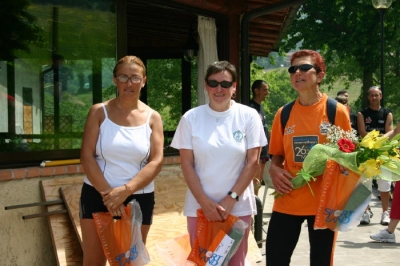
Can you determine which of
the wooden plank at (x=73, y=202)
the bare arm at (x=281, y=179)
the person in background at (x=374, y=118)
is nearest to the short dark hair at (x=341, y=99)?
the person in background at (x=374, y=118)

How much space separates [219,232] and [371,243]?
476 centimetres

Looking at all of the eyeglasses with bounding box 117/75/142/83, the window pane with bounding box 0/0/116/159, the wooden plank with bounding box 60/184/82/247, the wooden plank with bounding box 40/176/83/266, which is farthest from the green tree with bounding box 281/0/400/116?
the eyeglasses with bounding box 117/75/142/83

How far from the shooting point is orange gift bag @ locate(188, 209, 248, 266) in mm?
4160

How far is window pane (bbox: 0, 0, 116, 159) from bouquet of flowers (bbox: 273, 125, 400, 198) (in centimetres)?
307

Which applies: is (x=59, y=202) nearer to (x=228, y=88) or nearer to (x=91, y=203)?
(x=91, y=203)

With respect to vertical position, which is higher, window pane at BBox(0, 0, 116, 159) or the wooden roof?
the wooden roof

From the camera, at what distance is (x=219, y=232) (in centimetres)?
418

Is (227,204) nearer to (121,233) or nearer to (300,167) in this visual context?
(300,167)

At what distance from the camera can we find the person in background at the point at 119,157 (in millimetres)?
4430

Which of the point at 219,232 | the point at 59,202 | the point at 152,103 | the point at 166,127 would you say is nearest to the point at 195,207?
the point at 219,232

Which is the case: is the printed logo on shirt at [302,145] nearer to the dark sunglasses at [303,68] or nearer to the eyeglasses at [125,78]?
the dark sunglasses at [303,68]

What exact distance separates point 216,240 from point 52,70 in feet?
10.2

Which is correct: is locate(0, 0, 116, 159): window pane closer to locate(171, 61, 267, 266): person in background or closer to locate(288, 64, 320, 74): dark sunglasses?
locate(171, 61, 267, 266): person in background

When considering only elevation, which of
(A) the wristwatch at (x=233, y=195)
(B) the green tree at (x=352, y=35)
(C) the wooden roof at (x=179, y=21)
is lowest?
(A) the wristwatch at (x=233, y=195)
